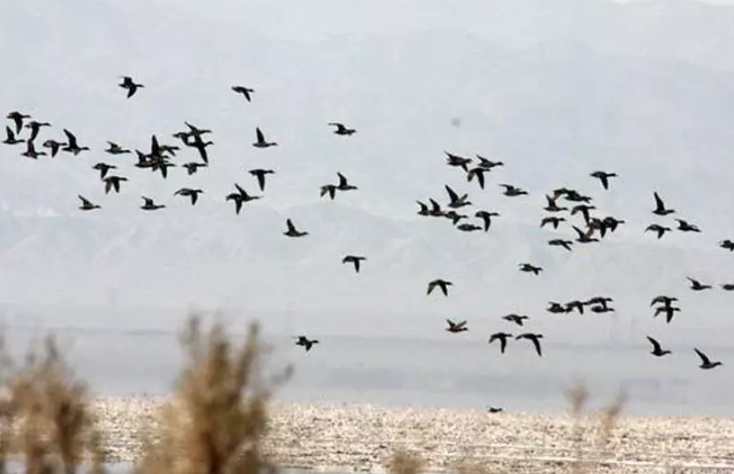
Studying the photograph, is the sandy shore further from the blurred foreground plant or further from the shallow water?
the blurred foreground plant

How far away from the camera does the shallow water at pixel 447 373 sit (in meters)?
80.3

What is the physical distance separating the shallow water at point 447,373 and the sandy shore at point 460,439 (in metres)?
2.09

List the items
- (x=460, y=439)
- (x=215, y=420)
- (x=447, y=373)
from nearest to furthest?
(x=215, y=420), (x=460, y=439), (x=447, y=373)

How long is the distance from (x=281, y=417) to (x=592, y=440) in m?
9.21

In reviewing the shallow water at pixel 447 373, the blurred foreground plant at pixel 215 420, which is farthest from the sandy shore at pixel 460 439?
the blurred foreground plant at pixel 215 420

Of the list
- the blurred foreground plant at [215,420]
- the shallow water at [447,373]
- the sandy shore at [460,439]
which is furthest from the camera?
the shallow water at [447,373]

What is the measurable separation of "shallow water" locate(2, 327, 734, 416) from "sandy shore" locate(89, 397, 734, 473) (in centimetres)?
209

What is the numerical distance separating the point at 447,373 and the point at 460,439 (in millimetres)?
67169

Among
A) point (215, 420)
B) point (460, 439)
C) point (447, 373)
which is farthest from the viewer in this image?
point (447, 373)

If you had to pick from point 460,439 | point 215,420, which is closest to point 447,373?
point 460,439

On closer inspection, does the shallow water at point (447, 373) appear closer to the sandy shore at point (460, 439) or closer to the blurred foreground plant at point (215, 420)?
the sandy shore at point (460, 439)

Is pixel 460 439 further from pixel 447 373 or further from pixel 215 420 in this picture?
pixel 447 373

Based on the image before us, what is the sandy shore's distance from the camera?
42.9 m

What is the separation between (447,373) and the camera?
4584 inches
